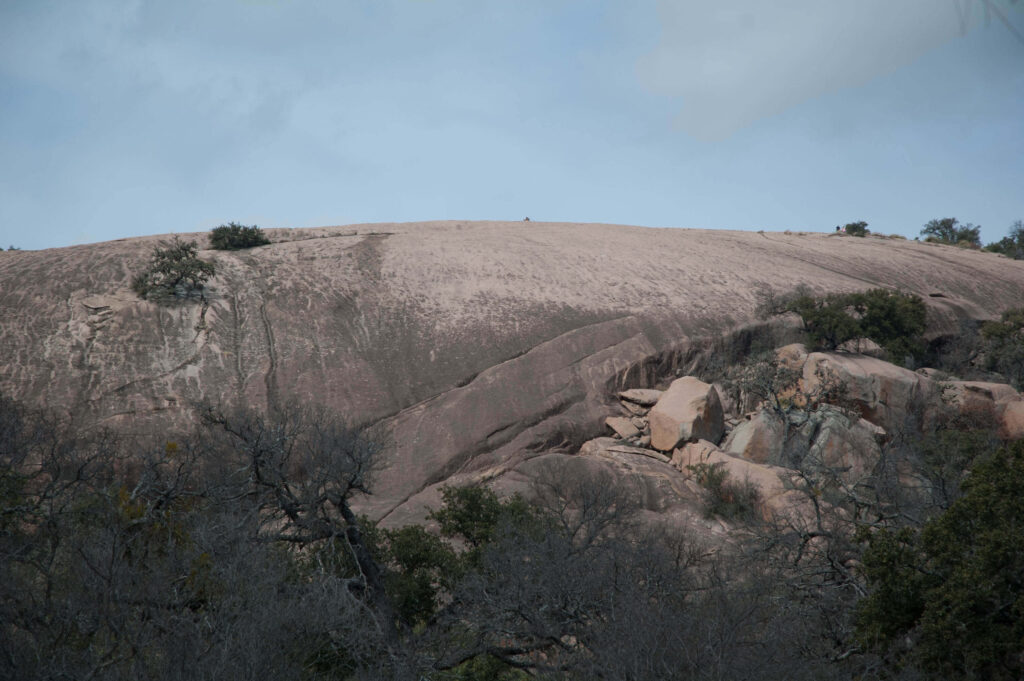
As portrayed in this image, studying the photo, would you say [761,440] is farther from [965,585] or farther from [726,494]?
[965,585]

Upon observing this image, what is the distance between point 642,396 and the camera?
18469mm

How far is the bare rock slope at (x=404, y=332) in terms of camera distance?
1644 cm

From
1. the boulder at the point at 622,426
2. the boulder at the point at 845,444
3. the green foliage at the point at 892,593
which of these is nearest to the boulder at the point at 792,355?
the boulder at the point at 845,444

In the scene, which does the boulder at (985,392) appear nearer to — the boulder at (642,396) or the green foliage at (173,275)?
the boulder at (642,396)

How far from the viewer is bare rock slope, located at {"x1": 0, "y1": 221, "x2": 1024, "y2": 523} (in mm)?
16438

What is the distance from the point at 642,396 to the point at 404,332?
599 centimetres

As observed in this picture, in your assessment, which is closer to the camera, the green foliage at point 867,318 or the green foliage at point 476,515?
the green foliage at point 476,515

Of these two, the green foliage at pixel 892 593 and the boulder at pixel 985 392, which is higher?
the boulder at pixel 985 392

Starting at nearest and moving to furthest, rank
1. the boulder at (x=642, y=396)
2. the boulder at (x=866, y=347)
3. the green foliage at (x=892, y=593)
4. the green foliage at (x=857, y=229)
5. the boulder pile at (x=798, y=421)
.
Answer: the green foliage at (x=892, y=593) < the boulder pile at (x=798, y=421) < the boulder at (x=642, y=396) < the boulder at (x=866, y=347) < the green foliage at (x=857, y=229)

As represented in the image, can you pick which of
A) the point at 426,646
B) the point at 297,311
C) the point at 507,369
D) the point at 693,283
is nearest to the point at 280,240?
the point at 297,311

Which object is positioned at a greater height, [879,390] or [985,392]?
[879,390]

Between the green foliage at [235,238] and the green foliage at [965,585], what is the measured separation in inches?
737

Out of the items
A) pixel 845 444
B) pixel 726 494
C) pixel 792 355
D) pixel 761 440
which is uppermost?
pixel 792 355

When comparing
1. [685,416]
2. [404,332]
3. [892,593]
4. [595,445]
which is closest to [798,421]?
[685,416]
